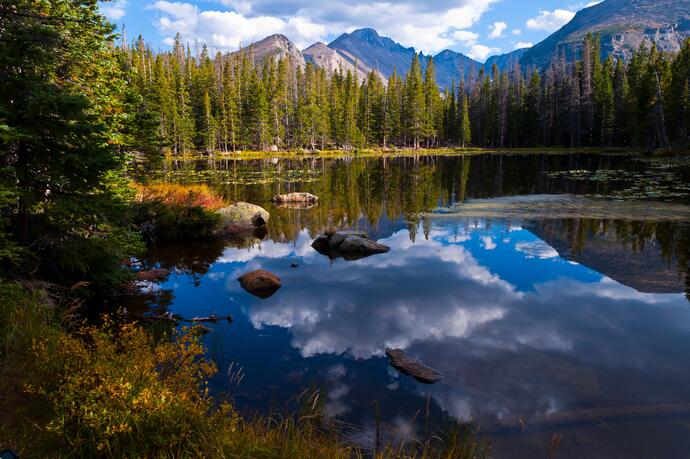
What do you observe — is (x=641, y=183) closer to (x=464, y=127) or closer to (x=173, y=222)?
(x=173, y=222)

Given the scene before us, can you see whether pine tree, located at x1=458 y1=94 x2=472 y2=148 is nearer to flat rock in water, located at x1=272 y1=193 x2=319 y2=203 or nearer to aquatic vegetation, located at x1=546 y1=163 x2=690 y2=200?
aquatic vegetation, located at x1=546 y1=163 x2=690 y2=200

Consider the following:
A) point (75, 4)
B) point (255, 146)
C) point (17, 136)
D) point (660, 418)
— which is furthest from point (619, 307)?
point (255, 146)

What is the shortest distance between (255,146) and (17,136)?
3659 inches

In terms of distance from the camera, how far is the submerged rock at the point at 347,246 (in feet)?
56.4

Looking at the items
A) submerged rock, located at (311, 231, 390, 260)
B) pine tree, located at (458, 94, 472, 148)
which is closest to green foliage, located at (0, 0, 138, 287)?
submerged rock, located at (311, 231, 390, 260)

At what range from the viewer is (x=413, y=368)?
828 cm

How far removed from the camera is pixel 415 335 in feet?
32.8

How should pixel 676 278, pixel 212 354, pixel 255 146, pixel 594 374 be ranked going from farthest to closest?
pixel 255 146, pixel 676 278, pixel 212 354, pixel 594 374

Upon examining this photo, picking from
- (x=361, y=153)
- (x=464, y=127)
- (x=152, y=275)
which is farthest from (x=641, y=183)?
(x=464, y=127)

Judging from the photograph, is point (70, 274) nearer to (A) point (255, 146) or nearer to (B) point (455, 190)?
(B) point (455, 190)

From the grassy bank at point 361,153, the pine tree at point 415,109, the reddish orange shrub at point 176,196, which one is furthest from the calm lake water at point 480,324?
the pine tree at point 415,109

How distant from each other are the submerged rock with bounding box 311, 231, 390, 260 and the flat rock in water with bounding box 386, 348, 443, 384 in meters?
8.01

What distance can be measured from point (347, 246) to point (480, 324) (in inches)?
307

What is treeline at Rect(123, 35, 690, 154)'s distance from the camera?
240 feet
